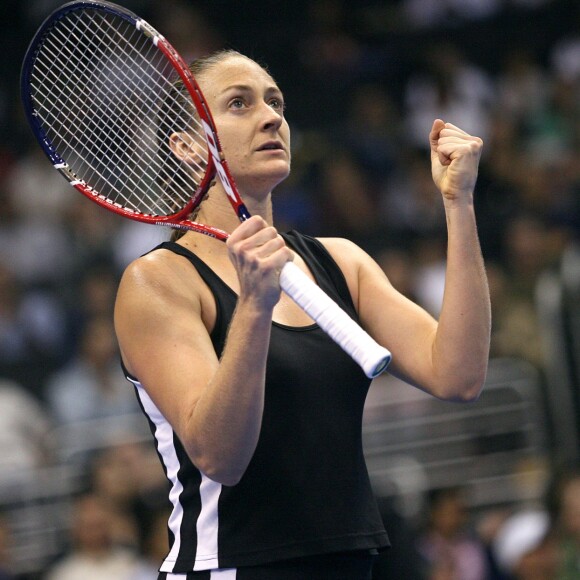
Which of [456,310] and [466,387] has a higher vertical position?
[456,310]

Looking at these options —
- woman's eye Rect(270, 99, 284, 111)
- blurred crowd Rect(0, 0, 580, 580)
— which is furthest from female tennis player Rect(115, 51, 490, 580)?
blurred crowd Rect(0, 0, 580, 580)

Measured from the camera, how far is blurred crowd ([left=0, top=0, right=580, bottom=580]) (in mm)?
7082

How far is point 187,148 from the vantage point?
3.43 meters

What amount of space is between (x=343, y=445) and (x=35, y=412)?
6.02 m

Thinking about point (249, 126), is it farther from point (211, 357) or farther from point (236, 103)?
point (211, 357)

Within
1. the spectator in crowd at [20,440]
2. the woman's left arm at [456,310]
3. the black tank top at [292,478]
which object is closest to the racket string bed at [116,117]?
the black tank top at [292,478]

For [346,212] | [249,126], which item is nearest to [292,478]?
[249,126]

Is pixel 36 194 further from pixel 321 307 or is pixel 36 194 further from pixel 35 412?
pixel 321 307

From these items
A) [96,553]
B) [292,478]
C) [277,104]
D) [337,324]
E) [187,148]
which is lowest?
[96,553]

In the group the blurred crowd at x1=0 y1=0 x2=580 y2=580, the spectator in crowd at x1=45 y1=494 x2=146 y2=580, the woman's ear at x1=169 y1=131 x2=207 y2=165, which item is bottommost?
the spectator in crowd at x1=45 y1=494 x2=146 y2=580

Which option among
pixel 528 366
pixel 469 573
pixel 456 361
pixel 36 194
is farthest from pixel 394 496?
pixel 36 194

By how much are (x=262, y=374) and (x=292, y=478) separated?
1.19ft

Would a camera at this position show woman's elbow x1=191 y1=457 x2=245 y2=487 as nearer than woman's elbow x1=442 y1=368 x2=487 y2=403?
Yes

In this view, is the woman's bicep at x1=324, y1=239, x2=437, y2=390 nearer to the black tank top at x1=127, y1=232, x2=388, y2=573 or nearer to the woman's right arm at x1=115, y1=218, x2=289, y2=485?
the black tank top at x1=127, y1=232, x2=388, y2=573
